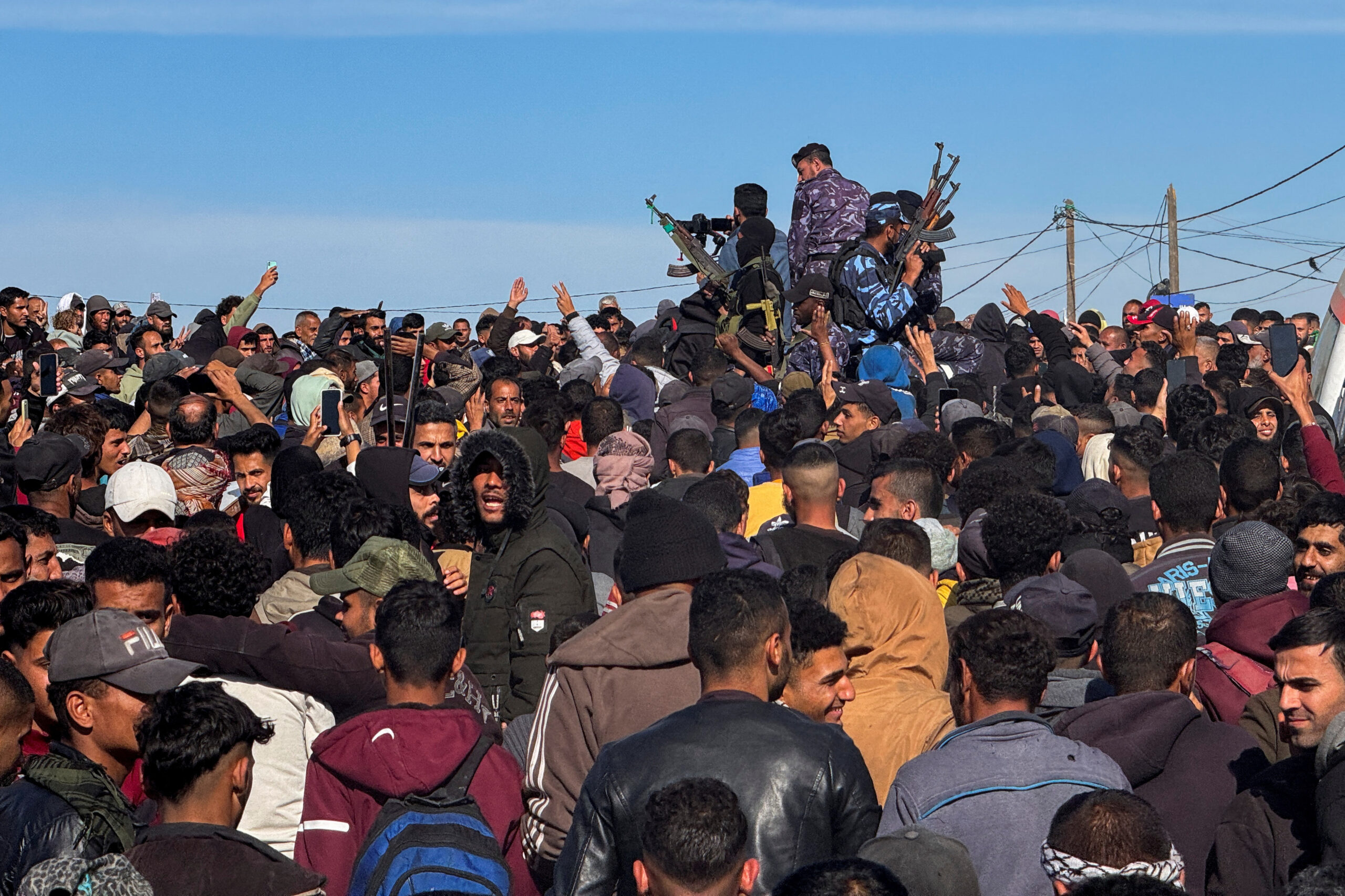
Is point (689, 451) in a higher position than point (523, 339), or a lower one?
lower

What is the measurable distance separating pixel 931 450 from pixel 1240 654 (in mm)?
3161

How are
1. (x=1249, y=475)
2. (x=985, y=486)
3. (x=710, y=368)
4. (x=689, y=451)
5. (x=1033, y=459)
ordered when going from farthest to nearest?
1. (x=710, y=368)
2. (x=689, y=451)
3. (x=1033, y=459)
4. (x=985, y=486)
5. (x=1249, y=475)

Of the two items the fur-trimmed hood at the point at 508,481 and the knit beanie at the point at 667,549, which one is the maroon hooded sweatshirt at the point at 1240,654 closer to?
the knit beanie at the point at 667,549

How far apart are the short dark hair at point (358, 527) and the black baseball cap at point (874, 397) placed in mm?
5157

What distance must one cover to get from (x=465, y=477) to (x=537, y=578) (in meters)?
0.63

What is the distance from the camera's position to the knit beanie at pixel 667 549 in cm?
451

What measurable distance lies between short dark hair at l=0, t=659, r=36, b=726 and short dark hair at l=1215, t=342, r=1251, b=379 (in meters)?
10.5

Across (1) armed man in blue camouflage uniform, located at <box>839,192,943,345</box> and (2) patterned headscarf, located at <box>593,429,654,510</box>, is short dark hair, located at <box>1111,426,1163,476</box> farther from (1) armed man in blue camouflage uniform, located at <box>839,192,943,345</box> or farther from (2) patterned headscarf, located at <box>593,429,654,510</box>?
(1) armed man in blue camouflage uniform, located at <box>839,192,943,345</box>

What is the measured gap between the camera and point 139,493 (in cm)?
637

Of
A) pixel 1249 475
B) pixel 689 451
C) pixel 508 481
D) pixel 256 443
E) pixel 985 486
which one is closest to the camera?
pixel 508 481

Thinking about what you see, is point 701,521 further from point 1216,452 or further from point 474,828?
point 1216,452

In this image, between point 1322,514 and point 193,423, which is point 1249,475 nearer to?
point 1322,514

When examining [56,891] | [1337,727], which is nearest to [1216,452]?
[1337,727]

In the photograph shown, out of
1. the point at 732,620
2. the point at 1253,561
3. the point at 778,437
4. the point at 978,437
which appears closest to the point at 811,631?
the point at 732,620
